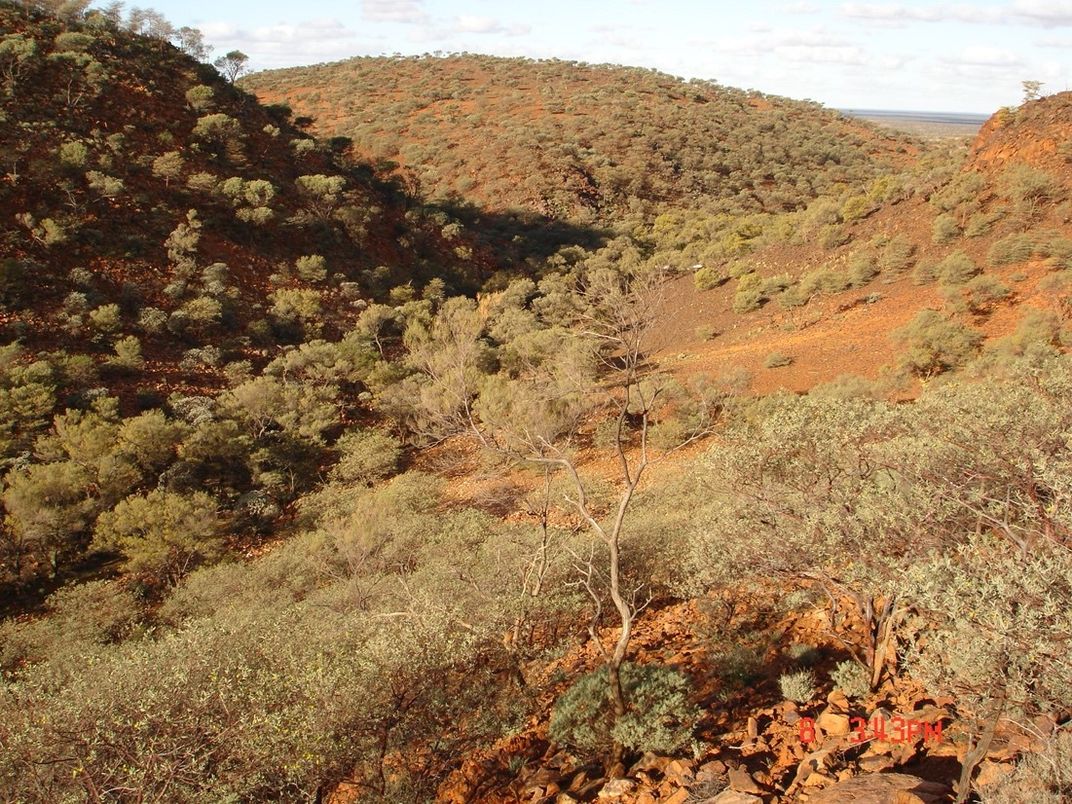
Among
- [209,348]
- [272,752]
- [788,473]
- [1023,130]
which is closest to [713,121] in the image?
[1023,130]

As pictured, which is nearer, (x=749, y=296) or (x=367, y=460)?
(x=367, y=460)

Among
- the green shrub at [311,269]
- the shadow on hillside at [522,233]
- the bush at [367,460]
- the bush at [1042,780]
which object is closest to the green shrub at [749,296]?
the shadow on hillside at [522,233]

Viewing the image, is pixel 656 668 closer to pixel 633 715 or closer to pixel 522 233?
pixel 633 715

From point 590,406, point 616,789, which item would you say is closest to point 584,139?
point 590,406

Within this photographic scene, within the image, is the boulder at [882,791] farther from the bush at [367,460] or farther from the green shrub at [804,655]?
the bush at [367,460]

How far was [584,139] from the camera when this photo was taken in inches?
2157

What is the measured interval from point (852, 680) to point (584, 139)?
54401mm

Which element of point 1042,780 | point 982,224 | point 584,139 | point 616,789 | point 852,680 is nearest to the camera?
point 1042,780

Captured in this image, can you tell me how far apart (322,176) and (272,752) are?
35.0 m

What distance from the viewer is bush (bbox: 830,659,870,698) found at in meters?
6.71

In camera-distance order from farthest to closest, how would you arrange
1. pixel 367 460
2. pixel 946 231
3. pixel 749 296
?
pixel 749 296 < pixel 946 231 < pixel 367 460

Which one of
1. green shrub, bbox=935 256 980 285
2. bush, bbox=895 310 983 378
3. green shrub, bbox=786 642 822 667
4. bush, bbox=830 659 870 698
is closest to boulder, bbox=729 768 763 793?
bush, bbox=830 659 870 698

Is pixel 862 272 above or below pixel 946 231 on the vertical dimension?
below

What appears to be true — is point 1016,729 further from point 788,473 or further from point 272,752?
point 272,752
